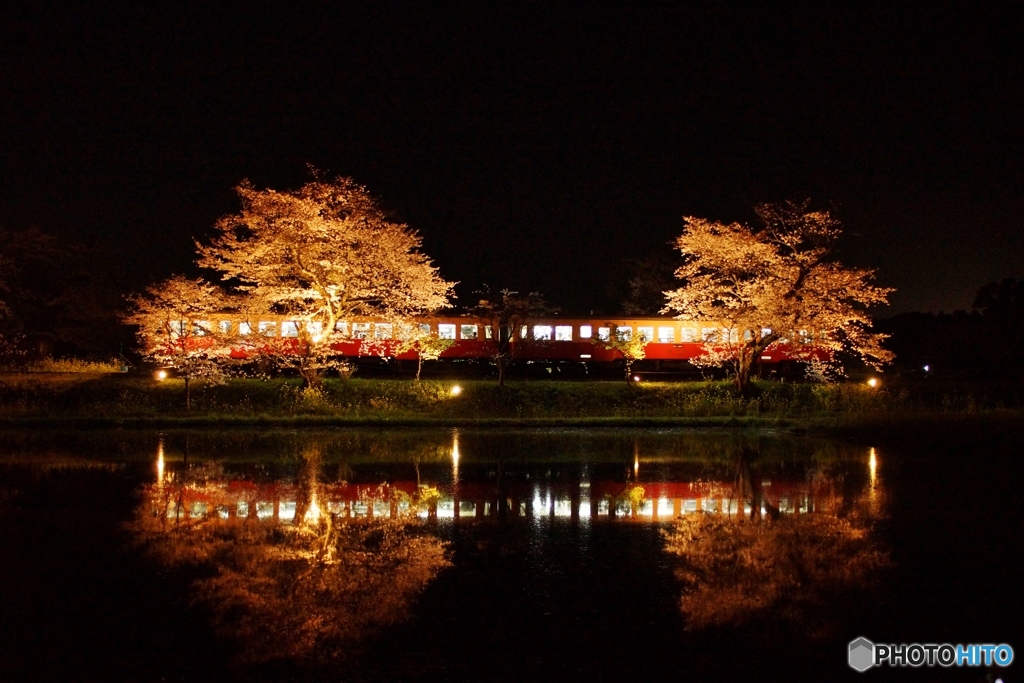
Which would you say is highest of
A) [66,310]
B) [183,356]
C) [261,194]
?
[261,194]

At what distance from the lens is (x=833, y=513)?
29.7ft

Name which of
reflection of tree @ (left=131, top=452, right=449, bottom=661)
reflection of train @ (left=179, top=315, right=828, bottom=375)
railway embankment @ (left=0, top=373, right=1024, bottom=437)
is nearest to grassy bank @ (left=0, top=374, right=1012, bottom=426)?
railway embankment @ (left=0, top=373, right=1024, bottom=437)

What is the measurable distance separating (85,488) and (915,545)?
10126 mm

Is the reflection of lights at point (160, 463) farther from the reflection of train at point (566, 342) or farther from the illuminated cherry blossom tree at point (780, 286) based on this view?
the illuminated cherry blossom tree at point (780, 286)

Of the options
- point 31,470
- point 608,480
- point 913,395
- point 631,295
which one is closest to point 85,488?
point 31,470

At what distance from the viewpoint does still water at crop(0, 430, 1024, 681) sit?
4906mm

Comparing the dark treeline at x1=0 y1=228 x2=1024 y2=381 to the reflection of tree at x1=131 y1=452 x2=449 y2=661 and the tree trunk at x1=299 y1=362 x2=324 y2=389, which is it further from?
the reflection of tree at x1=131 y1=452 x2=449 y2=661

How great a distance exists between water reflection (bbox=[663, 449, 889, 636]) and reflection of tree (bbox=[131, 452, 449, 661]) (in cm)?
233

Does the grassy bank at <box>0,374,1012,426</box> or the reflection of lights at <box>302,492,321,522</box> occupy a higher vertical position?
the grassy bank at <box>0,374,1012,426</box>

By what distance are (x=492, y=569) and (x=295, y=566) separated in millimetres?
1718

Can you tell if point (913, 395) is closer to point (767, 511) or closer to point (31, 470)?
point (767, 511)

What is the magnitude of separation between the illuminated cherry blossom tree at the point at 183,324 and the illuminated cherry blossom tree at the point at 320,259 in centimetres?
99

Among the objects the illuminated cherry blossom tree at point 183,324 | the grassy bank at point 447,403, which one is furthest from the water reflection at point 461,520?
the illuminated cherry blossom tree at point 183,324

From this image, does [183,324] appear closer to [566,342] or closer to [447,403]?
[447,403]
